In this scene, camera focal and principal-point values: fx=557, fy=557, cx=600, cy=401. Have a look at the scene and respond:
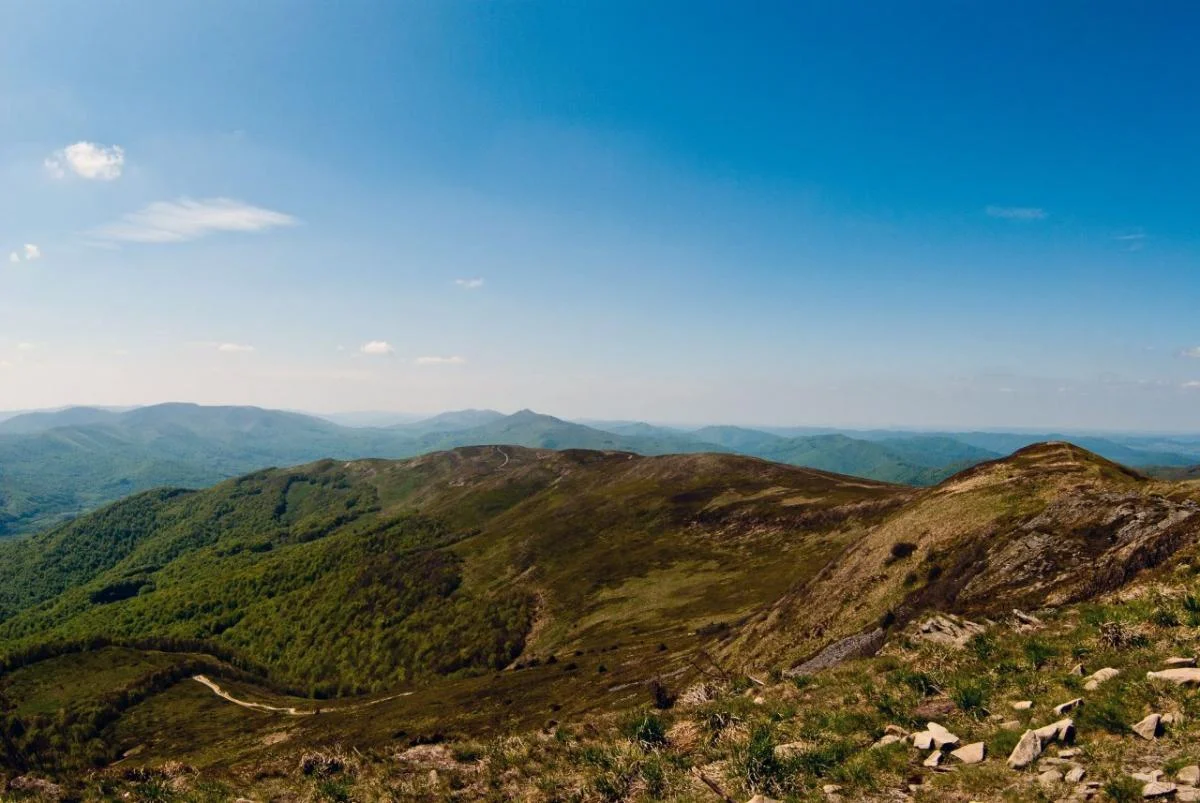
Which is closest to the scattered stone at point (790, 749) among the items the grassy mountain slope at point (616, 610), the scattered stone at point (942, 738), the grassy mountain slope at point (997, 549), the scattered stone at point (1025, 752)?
the grassy mountain slope at point (616, 610)

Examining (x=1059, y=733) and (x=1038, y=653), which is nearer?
(x=1059, y=733)

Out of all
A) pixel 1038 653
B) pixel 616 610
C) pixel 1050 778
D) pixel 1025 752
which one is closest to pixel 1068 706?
pixel 1025 752

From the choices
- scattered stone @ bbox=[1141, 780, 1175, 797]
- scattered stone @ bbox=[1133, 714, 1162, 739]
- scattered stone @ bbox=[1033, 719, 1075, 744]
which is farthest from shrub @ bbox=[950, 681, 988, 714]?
scattered stone @ bbox=[1141, 780, 1175, 797]

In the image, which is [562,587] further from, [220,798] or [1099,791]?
[1099,791]

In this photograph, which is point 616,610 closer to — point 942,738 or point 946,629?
point 946,629

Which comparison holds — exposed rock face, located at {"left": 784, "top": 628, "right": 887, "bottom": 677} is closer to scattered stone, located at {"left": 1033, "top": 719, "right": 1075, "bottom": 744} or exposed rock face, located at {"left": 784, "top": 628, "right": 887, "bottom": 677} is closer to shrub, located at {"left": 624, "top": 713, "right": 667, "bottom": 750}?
shrub, located at {"left": 624, "top": 713, "right": 667, "bottom": 750}

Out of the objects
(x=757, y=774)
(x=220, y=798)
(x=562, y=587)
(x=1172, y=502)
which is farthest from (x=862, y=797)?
(x=562, y=587)
